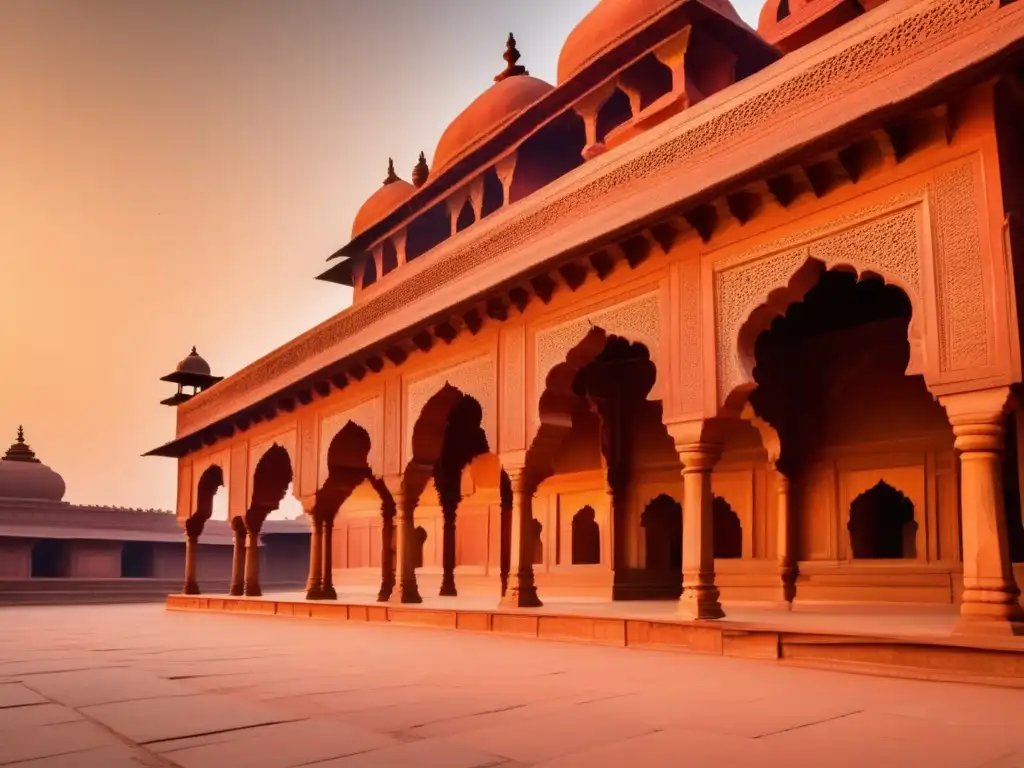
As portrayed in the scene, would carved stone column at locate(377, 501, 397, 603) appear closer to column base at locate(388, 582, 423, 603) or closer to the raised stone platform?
column base at locate(388, 582, 423, 603)

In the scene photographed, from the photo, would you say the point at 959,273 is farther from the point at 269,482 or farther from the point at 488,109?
the point at 488,109

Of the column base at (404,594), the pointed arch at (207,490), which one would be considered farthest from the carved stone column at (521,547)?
the pointed arch at (207,490)

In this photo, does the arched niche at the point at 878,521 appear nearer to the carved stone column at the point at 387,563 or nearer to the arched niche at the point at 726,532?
the arched niche at the point at 726,532

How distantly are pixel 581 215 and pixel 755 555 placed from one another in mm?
4315

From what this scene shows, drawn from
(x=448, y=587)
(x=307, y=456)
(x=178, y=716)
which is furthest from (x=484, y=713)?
(x=448, y=587)

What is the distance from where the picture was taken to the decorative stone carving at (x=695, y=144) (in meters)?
6.00

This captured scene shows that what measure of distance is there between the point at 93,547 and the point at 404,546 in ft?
49.5

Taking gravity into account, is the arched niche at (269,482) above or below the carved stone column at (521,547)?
above

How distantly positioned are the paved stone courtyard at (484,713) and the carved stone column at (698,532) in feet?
1.99

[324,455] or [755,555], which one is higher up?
[324,455]

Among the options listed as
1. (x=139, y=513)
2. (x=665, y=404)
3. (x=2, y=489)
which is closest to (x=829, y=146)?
(x=665, y=404)

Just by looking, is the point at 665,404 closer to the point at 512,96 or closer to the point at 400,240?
the point at 512,96

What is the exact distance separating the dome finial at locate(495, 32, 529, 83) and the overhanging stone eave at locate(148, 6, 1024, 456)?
26.2ft

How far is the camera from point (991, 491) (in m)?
5.29
